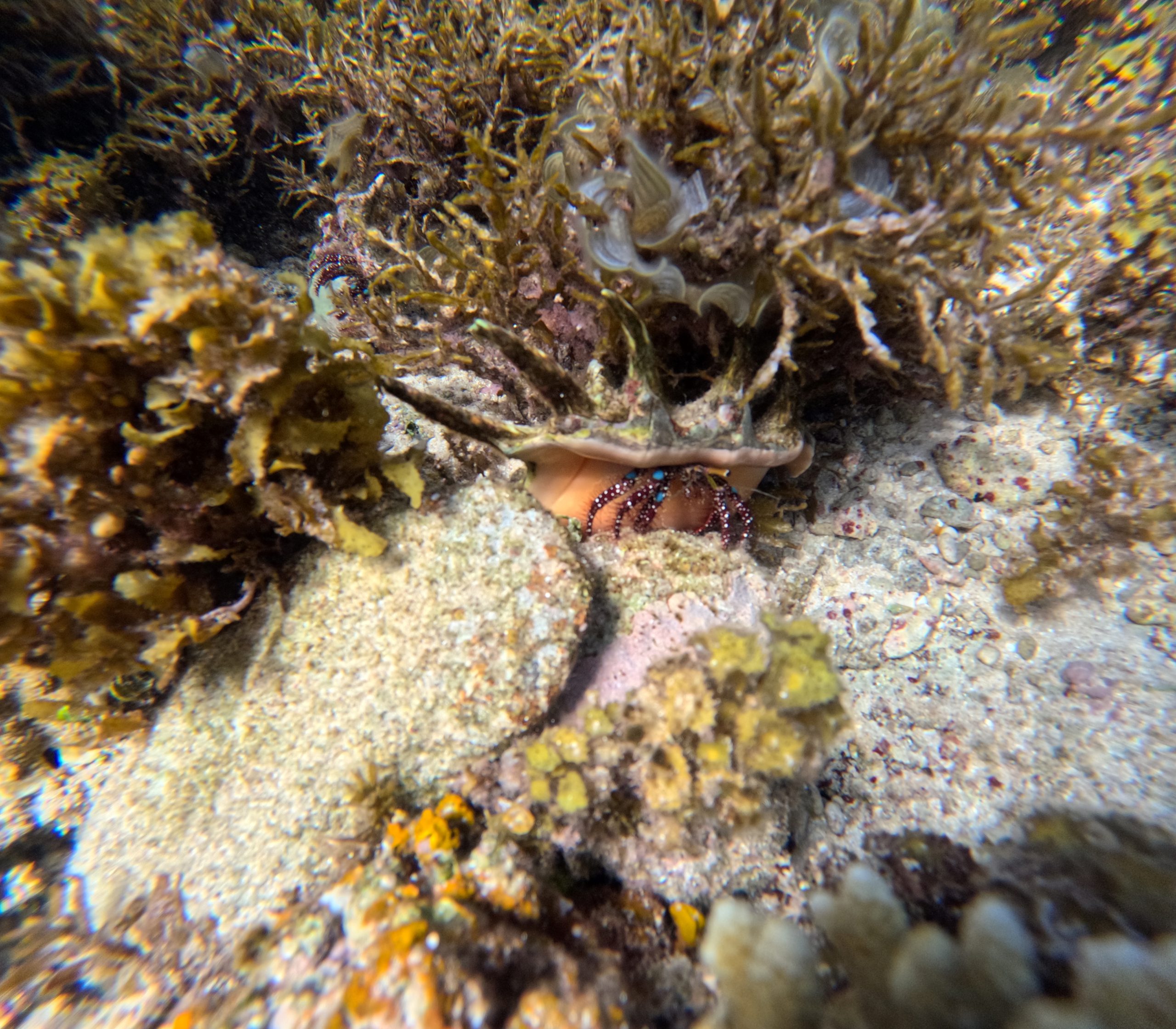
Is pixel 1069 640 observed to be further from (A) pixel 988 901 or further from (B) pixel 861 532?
(A) pixel 988 901

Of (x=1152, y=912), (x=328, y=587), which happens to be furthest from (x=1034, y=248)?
(x=328, y=587)

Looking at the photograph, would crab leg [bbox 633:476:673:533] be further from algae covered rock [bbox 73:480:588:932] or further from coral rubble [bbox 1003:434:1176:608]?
coral rubble [bbox 1003:434:1176:608]

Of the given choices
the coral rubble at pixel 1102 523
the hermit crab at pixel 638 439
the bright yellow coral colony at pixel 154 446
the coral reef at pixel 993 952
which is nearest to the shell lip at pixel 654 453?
the hermit crab at pixel 638 439

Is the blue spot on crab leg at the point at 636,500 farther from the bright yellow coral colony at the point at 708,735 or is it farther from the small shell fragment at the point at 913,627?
the small shell fragment at the point at 913,627

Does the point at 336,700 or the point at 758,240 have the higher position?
the point at 758,240

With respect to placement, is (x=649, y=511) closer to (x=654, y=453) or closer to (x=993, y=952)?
(x=654, y=453)

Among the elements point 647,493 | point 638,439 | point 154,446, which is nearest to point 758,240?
point 638,439

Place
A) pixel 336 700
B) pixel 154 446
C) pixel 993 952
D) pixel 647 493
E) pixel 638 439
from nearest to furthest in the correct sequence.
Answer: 1. pixel 993 952
2. pixel 154 446
3. pixel 336 700
4. pixel 638 439
5. pixel 647 493
